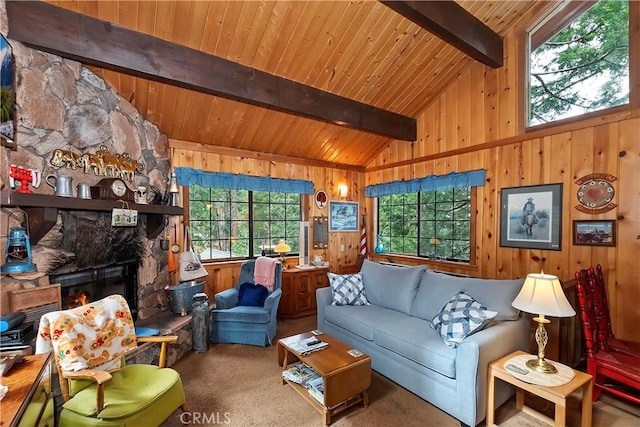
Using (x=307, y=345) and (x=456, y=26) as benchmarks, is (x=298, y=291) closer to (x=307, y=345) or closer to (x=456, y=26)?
(x=307, y=345)

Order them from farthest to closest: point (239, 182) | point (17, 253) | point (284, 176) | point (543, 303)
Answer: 1. point (284, 176)
2. point (239, 182)
3. point (17, 253)
4. point (543, 303)

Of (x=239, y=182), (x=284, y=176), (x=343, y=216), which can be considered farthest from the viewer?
(x=343, y=216)

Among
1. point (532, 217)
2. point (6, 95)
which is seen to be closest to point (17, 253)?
point (6, 95)

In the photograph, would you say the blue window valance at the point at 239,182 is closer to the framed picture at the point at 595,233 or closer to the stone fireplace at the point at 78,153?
the stone fireplace at the point at 78,153

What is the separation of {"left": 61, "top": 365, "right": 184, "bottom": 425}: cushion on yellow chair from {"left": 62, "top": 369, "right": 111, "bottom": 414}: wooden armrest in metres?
0.05

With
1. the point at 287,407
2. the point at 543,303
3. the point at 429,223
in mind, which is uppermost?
the point at 429,223

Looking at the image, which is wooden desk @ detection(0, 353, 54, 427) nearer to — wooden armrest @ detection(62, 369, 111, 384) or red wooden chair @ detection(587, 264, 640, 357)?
wooden armrest @ detection(62, 369, 111, 384)

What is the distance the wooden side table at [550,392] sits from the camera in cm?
173

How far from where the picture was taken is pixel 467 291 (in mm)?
2678

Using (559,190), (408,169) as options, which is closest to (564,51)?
(559,190)

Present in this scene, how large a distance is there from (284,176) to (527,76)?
3.63 m

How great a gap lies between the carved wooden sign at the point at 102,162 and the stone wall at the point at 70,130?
0.04 meters

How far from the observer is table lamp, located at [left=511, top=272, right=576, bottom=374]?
6.20 ft

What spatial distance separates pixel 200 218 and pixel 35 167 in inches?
84.4
